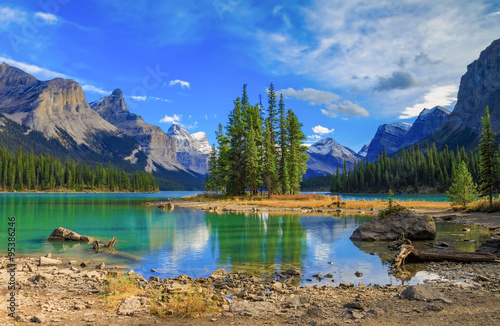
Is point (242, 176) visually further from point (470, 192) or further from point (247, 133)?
point (470, 192)

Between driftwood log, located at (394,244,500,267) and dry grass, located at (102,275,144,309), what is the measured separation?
1278cm

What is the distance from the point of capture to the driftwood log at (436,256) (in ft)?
53.9

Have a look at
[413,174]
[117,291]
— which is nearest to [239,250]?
[117,291]

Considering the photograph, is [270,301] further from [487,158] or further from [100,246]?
[487,158]

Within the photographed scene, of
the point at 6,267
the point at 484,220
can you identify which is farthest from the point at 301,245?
the point at 484,220

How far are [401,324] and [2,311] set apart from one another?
1136cm

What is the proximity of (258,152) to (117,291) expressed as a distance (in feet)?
195

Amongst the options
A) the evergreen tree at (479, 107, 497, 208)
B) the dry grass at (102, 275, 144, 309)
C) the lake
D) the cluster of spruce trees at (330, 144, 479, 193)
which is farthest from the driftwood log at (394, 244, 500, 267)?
the cluster of spruce trees at (330, 144, 479, 193)

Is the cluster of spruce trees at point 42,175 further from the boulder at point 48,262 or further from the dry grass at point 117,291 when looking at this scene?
the dry grass at point 117,291

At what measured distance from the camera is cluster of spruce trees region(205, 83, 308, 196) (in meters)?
69.7

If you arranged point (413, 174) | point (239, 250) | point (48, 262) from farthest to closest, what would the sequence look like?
→ point (413, 174), point (239, 250), point (48, 262)

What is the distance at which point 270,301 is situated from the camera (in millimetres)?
10852

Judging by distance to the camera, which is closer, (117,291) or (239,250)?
(117,291)

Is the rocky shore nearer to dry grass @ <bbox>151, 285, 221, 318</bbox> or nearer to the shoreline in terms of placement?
dry grass @ <bbox>151, 285, 221, 318</bbox>
